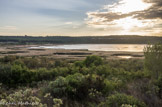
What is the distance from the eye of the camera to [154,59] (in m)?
10.9

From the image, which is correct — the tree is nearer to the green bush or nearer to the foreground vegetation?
the foreground vegetation

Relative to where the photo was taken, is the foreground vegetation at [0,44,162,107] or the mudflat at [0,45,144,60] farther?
the mudflat at [0,45,144,60]

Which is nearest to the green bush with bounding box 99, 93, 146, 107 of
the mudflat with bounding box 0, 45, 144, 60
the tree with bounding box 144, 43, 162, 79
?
the tree with bounding box 144, 43, 162, 79

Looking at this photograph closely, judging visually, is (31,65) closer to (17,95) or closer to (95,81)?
(95,81)

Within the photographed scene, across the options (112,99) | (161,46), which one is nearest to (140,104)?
(112,99)

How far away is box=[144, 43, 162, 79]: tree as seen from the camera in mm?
10727

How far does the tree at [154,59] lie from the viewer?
10727 mm

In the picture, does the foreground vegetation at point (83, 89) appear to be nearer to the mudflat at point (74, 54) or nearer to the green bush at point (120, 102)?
the green bush at point (120, 102)

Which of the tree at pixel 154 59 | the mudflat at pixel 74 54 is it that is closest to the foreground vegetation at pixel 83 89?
the tree at pixel 154 59

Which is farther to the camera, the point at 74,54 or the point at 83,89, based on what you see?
the point at 74,54

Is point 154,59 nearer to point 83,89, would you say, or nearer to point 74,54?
point 83,89

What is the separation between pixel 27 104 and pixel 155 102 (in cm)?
465

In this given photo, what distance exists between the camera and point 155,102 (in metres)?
5.48

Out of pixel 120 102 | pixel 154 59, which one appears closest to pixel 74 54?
pixel 154 59
